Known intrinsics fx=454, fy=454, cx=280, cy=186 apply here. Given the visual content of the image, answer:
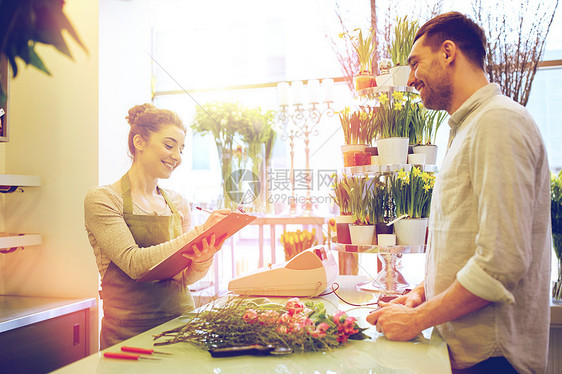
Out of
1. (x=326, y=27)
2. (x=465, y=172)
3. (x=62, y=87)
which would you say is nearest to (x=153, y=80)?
(x=326, y=27)

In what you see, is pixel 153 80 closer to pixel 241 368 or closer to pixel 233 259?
pixel 233 259

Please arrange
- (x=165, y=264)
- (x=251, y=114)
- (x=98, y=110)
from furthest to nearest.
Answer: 1. (x=251, y=114)
2. (x=98, y=110)
3. (x=165, y=264)

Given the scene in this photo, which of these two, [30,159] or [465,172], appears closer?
[465,172]

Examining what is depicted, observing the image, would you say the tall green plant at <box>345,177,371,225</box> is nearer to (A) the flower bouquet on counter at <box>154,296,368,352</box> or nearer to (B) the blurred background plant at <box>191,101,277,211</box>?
(A) the flower bouquet on counter at <box>154,296,368,352</box>

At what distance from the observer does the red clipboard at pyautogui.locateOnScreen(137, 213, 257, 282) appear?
1.43 m

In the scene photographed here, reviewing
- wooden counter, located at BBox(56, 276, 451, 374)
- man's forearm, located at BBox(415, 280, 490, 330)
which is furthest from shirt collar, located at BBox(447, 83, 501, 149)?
wooden counter, located at BBox(56, 276, 451, 374)

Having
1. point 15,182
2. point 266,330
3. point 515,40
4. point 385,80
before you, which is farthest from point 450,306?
point 515,40

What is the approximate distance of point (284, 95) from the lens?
11.7ft

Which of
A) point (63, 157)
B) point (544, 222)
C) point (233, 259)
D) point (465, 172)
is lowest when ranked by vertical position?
point (233, 259)

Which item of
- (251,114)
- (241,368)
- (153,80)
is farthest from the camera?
(153,80)

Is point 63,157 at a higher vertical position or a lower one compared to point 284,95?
lower

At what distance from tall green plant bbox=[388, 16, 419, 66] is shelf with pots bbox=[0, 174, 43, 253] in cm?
182

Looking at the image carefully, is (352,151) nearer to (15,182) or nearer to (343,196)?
(343,196)

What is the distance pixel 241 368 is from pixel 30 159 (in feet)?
6.04
